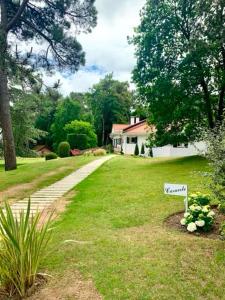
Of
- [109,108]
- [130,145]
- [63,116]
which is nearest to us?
[130,145]

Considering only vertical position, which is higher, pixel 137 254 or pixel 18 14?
pixel 18 14

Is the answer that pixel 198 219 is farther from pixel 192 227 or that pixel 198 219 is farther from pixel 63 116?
pixel 63 116

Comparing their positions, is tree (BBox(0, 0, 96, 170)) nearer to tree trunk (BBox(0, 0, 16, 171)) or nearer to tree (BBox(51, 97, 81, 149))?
tree trunk (BBox(0, 0, 16, 171))

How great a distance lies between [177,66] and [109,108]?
1618 inches

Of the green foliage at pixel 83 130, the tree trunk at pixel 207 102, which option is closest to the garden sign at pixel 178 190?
the tree trunk at pixel 207 102

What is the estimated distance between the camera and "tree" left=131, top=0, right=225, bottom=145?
15953 millimetres

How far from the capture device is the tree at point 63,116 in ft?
179

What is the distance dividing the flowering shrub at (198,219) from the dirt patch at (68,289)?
2.25 meters

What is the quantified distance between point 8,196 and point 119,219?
429cm

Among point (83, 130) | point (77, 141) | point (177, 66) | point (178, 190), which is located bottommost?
point (178, 190)

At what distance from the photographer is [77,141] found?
44.8 metres

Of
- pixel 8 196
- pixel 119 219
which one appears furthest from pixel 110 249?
pixel 8 196

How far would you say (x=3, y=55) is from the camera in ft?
44.5

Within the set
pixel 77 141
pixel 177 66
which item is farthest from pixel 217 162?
pixel 77 141
